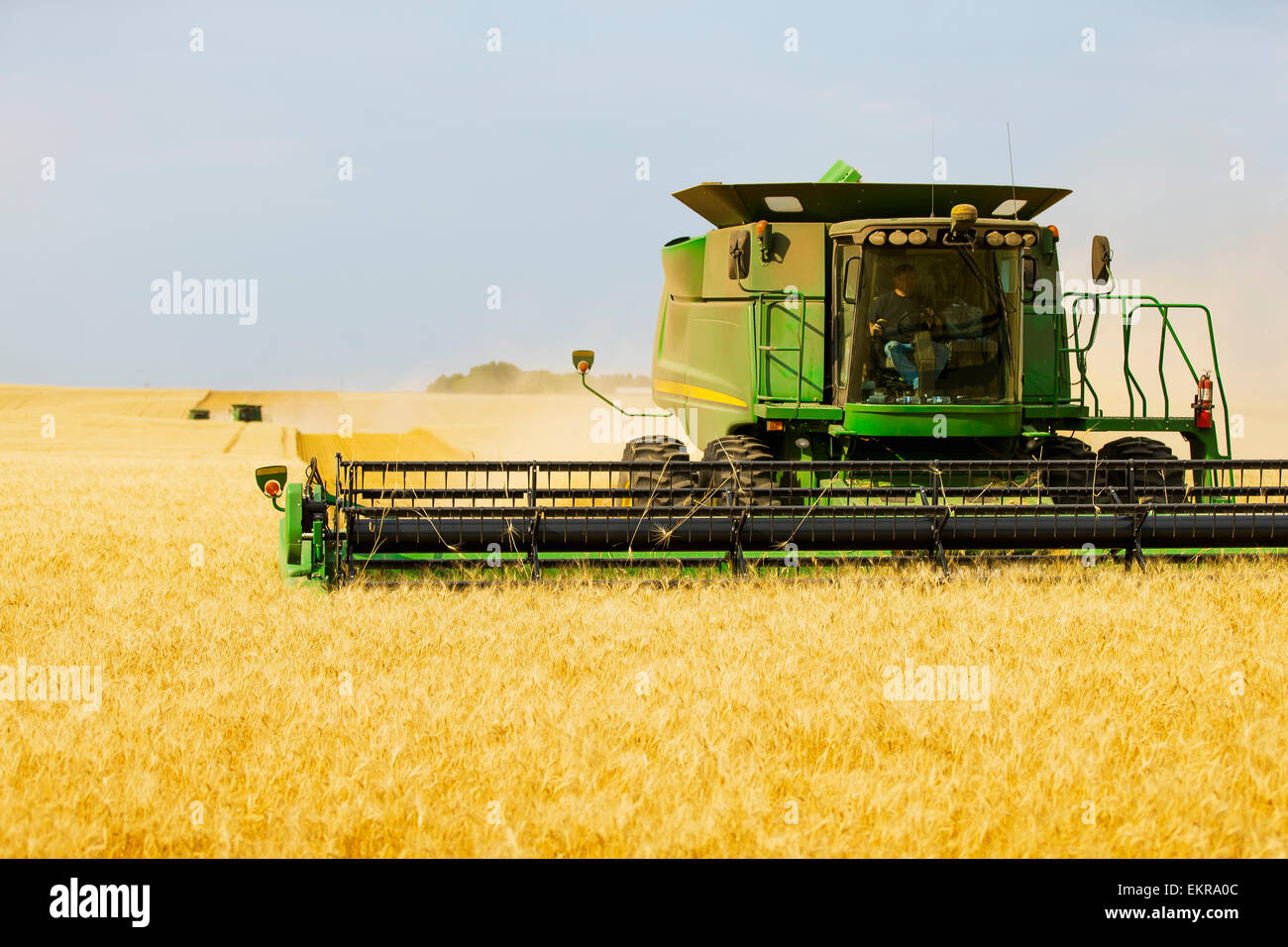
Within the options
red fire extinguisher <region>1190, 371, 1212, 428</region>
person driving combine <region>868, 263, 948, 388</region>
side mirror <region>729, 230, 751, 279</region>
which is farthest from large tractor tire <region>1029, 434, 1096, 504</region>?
side mirror <region>729, 230, 751, 279</region>

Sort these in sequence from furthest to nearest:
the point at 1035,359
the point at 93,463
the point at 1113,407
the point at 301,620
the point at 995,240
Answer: the point at 1113,407 → the point at 93,463 → the point at 1035,359 → the point at 995,240 → the point at 301,620

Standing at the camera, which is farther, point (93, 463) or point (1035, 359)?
point (93, 463)

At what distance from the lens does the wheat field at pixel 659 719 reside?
10.2 feet

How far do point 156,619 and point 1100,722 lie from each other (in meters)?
4.37

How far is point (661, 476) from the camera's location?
714cm

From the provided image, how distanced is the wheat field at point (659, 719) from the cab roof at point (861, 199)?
10.9ft

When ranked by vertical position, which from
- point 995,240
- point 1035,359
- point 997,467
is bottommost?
point 997,467

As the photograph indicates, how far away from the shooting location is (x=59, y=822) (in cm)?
310

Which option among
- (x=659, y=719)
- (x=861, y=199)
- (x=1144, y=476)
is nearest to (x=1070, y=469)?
(x=1144, y=476)

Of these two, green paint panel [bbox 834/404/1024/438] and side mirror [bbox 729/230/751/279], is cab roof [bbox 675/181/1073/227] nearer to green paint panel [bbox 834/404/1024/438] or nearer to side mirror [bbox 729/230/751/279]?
side mirror [bbox 729/230/751/279]

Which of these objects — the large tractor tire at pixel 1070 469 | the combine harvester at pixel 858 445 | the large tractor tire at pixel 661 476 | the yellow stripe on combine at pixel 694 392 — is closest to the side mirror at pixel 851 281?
the combine harvester at pixel 858 445

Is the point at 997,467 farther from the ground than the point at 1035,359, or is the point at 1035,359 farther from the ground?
the point at 1035,359

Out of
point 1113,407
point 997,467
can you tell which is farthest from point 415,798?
point 1113,407

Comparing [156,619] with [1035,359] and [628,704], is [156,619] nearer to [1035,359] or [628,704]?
[628,704]
